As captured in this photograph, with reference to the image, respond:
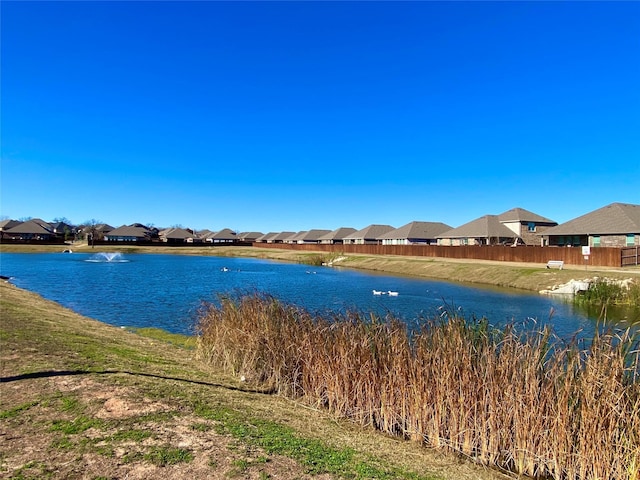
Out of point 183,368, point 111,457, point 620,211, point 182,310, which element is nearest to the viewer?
point 111,457

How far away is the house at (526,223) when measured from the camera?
64688 mm

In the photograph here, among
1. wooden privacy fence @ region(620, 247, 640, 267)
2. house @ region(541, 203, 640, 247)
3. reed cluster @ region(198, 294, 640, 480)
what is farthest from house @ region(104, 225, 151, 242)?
reed cluster @ region(198, 294, 640, 480)

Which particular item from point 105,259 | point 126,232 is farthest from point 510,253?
point 126,232

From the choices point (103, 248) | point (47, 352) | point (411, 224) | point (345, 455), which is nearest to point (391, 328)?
point (345, 455)

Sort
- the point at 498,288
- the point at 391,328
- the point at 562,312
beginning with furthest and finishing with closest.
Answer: the point at 498,288 < the point at 562,312 < the point at 391,328

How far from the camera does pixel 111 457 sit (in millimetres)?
4410

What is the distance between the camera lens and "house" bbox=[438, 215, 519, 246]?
62.5m

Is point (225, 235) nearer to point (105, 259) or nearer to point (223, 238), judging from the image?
point (223, 238)

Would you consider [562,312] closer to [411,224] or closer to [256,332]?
[256,332]

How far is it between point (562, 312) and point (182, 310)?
1894 cm

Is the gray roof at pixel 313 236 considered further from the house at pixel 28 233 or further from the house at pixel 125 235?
the house at pixel 28 233

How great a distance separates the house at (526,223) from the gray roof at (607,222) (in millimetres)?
10084

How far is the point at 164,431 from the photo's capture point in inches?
203

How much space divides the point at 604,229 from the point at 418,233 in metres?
34.8
